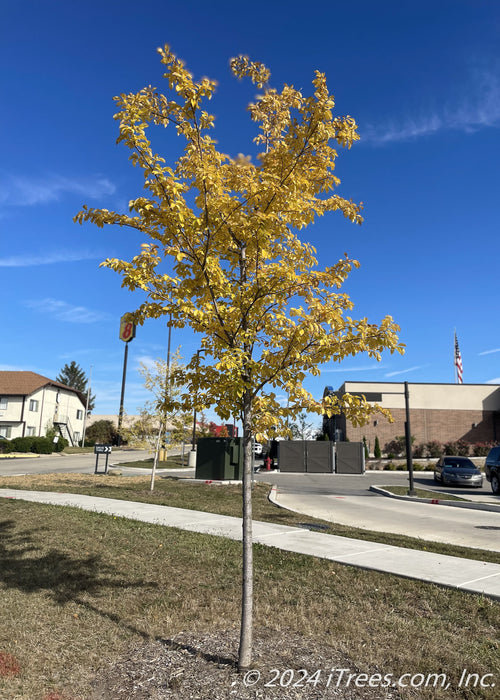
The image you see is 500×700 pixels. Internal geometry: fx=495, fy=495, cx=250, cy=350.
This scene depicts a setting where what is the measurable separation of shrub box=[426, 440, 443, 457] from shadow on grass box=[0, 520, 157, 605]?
4176 centimetres

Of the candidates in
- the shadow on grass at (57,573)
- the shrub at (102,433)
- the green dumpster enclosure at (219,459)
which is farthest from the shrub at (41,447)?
the shadow on grass at (57,573)

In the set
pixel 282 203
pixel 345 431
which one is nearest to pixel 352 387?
pixel 345 431

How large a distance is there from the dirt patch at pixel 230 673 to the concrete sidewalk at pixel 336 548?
2.64m

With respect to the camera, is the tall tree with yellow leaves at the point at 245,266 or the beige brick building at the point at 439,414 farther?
the beige brick building at the point at 439,414

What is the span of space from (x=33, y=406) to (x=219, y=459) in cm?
3979

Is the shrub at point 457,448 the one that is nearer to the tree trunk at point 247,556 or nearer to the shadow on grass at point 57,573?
the shadow on grass at point 57,573

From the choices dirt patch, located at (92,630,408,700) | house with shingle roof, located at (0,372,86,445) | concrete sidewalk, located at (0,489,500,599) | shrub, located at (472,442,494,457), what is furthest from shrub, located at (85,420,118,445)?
dirt patch, located at (92,630,408,700)

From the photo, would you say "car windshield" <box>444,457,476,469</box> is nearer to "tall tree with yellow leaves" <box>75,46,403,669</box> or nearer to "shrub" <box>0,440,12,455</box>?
"tall tree with yellow leaves" <box>75,46,403,669</box>

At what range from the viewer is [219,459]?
20.2 m

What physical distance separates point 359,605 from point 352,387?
41.6 m

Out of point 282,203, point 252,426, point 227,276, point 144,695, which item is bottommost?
point 144,695

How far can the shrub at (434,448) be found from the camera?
44.1 metres

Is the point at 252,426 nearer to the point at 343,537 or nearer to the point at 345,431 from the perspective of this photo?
the point at 343,537

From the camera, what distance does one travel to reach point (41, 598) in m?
5.67
